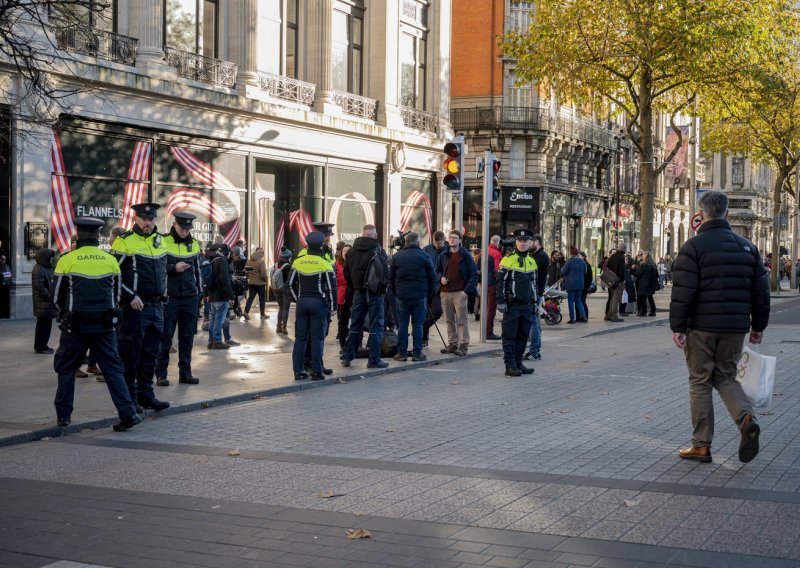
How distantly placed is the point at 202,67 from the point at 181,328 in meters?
15.5

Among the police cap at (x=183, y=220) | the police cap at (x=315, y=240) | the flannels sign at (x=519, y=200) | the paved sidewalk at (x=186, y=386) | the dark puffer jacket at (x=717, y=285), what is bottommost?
the paved sidewalk at (x=186, y=386)

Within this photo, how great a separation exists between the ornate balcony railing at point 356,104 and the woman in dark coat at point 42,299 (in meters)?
16.8

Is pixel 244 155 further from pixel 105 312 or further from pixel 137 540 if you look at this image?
pixel 137 540

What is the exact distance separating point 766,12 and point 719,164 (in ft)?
232

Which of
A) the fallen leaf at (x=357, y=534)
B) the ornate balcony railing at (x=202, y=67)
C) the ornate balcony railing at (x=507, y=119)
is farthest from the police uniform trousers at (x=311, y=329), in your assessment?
the ornate balcony railing at (x=507, y=119)

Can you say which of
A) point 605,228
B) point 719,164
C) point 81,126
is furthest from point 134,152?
point 719,164

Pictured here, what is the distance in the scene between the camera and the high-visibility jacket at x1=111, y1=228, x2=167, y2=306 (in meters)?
11.0

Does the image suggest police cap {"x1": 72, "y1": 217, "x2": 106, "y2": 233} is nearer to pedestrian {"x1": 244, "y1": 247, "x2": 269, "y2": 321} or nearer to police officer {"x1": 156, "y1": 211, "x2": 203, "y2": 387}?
police officer {"x1": 156, "y1": 211, "x2": 203, "y2": 387}

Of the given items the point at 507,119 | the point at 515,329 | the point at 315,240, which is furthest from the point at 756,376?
the point at 507,119

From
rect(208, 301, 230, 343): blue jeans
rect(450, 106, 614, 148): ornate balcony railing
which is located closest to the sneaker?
rect(208, 301, 230, 343): blue jeans

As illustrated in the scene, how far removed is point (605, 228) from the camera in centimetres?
6272

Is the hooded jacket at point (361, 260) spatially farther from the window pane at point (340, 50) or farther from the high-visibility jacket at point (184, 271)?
the window pane at point (340, 50)

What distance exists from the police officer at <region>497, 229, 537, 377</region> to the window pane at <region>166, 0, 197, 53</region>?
574 inches

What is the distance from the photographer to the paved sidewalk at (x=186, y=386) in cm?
1048
